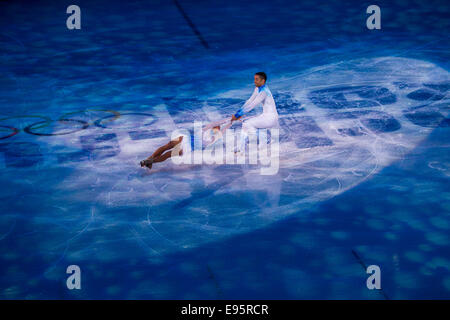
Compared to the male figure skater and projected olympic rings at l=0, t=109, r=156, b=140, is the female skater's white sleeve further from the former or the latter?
projected olympic rings at l=0, t=109, r=156, b=140

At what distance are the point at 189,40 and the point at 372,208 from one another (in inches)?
386

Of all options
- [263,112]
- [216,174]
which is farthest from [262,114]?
[216,174]

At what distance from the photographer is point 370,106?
1159cm

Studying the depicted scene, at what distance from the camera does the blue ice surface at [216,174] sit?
6.47 m

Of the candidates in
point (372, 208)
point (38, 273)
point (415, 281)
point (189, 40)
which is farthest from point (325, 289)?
point (189, 40)

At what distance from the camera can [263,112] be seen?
9.66m

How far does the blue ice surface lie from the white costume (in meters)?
0.66

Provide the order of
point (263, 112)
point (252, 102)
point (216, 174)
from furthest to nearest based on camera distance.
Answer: point (263, 112) < point (252, 102) < point (216, 174)

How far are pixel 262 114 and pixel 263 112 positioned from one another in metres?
0.04

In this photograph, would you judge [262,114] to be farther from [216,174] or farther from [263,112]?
[216,174]

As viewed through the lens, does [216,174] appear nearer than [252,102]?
Yes

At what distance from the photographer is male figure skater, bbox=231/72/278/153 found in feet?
30.5

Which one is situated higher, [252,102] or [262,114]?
[252,102]

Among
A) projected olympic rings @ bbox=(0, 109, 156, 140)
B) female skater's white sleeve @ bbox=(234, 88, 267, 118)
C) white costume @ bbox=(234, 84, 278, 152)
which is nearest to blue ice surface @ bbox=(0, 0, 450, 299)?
projected olympic rings @ bbox=(0, 109, 156, 140)
